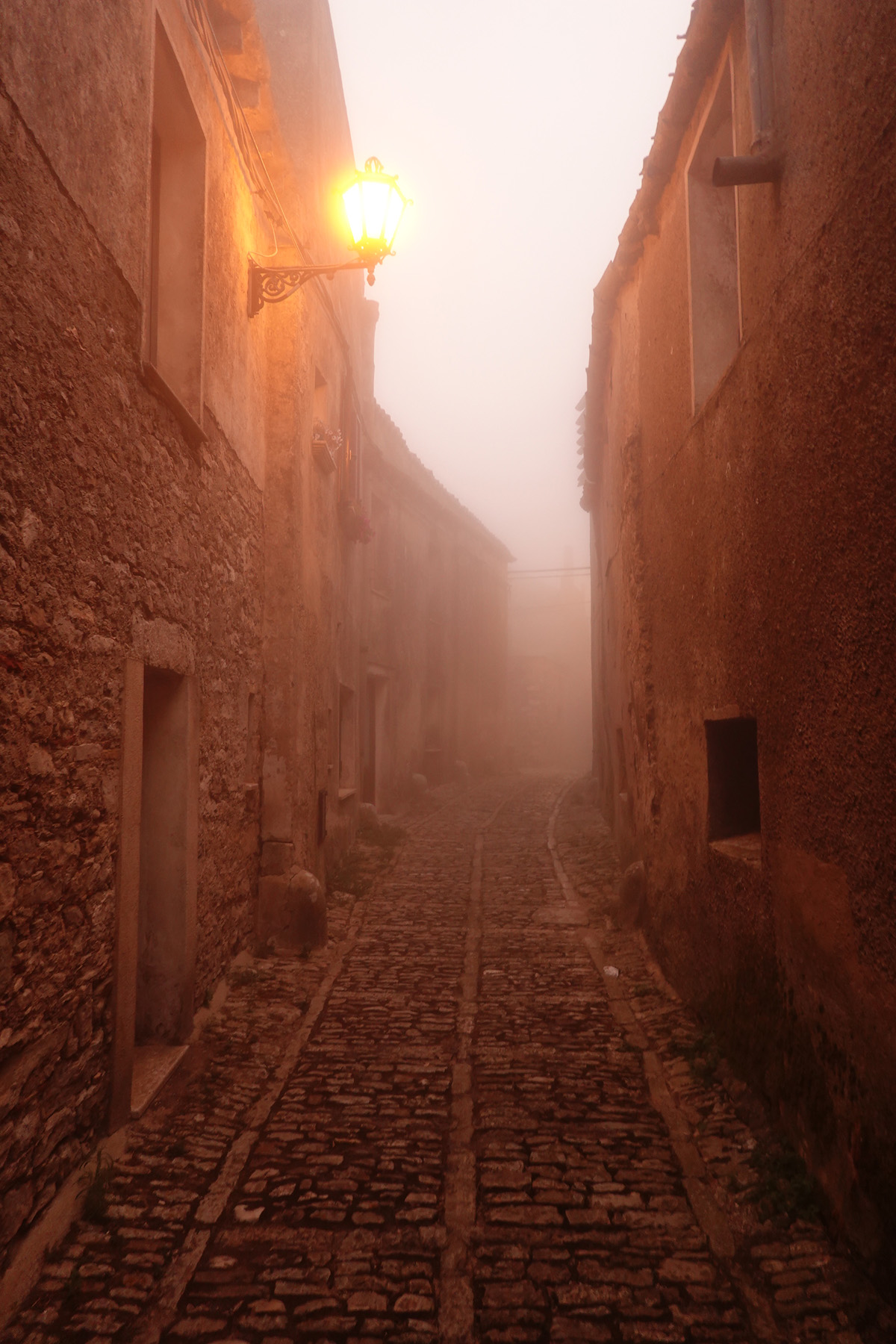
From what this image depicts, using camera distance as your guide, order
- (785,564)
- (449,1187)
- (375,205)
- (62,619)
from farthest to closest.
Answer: (375,205) < (785,564) < (449,1187) < (62,619)

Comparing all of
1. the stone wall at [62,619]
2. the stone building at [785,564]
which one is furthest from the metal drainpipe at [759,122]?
the stone wall at [62,619]

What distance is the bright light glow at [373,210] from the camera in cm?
632

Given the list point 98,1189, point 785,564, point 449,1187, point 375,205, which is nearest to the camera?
point 98,1189

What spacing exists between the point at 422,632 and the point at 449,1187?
17146 mm

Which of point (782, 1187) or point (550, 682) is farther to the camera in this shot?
point (550, 682)

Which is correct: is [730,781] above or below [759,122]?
below

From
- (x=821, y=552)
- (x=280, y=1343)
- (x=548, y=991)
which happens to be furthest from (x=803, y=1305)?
(x=548, y=991)

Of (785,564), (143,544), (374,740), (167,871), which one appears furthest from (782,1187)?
(374,740)

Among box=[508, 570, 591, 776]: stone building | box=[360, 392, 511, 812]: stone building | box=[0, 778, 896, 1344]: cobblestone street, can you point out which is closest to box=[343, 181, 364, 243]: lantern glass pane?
box=[0, 778, 896, 1344]: cobblestone street

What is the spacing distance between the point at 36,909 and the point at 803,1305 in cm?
283

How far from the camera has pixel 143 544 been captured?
4.58m

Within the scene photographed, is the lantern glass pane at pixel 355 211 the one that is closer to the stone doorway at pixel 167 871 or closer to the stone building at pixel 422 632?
the stone doorway at pixel 167 871

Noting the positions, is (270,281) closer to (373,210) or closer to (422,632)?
(373,210)

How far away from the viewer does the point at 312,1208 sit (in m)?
3.72
